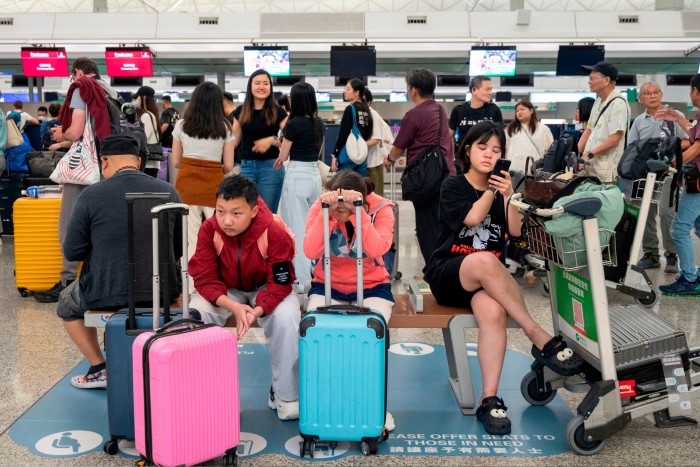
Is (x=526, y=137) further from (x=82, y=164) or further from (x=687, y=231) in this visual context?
(x=82, y=164)

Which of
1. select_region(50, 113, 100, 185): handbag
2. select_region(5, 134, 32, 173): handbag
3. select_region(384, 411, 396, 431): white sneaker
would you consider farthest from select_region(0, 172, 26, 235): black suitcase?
select_region(384, 411, 396, 431): white sneaker

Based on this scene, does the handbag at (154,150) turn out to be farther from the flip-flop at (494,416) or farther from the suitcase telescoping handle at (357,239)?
the flip-flop at (494,416)

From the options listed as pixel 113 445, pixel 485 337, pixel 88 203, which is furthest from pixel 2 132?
pixel 485 337

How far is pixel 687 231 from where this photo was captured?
5.51m

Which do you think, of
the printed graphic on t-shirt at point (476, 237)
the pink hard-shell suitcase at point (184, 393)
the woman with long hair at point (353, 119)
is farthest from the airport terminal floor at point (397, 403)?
the woman with long hair at point (353, 119)

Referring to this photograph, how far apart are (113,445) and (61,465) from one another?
0.63 feet

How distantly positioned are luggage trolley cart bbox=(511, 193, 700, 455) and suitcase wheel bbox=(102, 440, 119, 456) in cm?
171

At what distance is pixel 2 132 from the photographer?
23.4 ft

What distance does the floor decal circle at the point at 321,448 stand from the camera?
2.70 meters

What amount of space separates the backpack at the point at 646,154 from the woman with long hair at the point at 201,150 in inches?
105

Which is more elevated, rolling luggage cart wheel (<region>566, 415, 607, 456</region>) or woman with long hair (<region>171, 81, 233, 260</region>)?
woman with long hair (<region>171, 81, 233, 260</region>)

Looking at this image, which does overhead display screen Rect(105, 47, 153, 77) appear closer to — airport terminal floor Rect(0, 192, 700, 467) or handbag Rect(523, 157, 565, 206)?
airport terminal floor Rect(0, 192, 700, 467)

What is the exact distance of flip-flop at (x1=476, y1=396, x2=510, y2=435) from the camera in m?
2.87

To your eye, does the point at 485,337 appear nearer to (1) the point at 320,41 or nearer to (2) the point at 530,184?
(2) the point at 530,184
